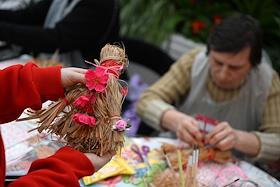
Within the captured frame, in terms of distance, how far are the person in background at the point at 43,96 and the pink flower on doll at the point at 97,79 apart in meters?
0.01

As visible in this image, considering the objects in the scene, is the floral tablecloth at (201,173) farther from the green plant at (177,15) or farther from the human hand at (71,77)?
the green plant at (177,15)

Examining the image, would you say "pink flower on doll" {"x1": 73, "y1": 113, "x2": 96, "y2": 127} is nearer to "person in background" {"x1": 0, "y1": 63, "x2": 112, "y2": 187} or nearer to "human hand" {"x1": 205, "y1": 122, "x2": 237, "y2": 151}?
"person in background" {"x1": 0, "y1": 63, "x2": 112, "y2": 187}

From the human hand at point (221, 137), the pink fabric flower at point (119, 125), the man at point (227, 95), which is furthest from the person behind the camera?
the man at point (227, 95)

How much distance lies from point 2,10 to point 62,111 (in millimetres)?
1363

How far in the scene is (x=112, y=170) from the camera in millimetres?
1252

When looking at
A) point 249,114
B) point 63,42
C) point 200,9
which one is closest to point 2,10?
point 63,42

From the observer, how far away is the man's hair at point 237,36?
1.54 metres

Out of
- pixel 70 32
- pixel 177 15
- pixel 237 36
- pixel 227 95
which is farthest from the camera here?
pixel 177 15

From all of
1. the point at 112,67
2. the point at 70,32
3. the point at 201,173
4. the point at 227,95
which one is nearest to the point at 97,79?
the point at 112,67

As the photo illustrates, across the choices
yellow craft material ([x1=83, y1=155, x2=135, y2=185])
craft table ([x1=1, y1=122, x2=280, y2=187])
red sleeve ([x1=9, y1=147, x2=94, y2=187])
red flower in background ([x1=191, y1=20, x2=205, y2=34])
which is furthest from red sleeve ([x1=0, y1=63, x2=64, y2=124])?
red flower in background ([x1=191, y1=20, x2=205, y2=34])

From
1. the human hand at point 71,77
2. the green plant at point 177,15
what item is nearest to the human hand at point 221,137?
the human hand at point 71,77

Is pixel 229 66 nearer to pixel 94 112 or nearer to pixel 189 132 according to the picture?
pixel 189 132

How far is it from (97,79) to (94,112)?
0.07 metres

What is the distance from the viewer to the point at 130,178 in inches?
49.4
